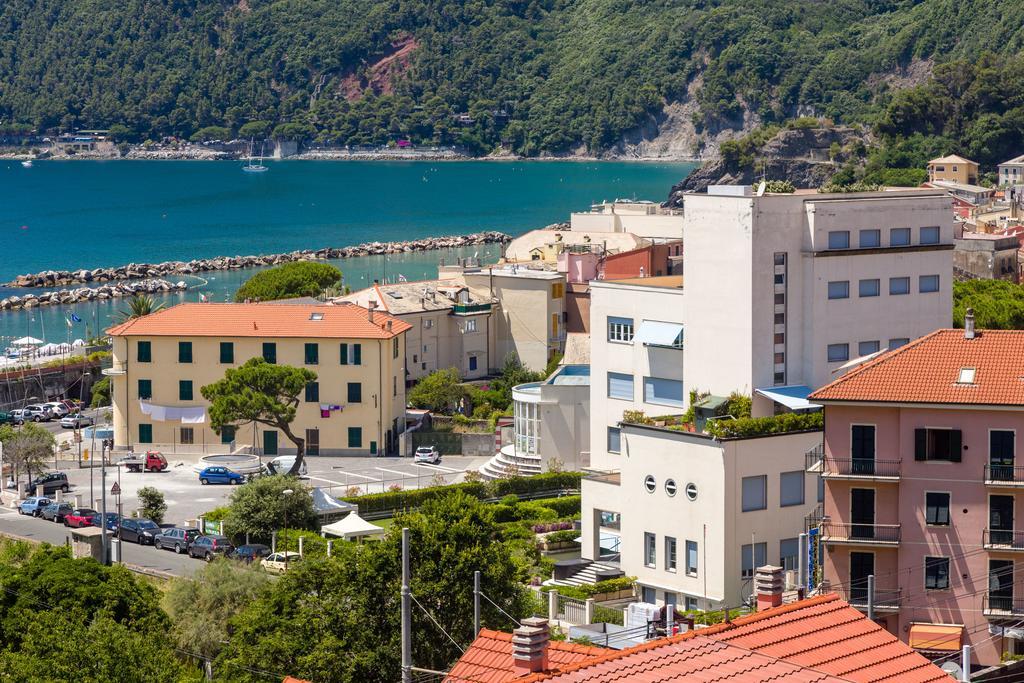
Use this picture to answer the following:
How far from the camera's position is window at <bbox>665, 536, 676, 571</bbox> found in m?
38.0

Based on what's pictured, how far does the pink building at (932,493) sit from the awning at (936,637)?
0.10 feet

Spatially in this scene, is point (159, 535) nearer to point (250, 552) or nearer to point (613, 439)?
point (250, 552)

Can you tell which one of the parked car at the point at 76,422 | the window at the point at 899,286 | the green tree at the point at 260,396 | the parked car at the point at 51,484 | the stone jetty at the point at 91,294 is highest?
the window at the point at 899,286

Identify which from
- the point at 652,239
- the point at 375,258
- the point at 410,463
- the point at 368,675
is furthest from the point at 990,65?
the point at 368,675

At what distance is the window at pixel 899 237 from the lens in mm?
43281

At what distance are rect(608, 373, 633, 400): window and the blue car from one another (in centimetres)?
1196

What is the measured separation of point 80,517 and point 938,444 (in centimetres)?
2153

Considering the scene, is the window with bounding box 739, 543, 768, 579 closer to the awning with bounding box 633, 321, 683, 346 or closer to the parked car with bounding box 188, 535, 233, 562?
the awning with bounding box 633, 321, 683, 346

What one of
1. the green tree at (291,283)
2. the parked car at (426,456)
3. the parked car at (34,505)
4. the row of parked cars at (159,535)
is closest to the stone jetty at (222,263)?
the green tree at (291,283)

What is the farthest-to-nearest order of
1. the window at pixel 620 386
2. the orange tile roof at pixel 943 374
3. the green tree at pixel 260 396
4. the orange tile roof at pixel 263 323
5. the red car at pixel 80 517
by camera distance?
the orange tile roof at pixel 263 323
the green tree at pixel 260 396
the window at pixel 620 386
the red car at pixel 80 517
the orange tile roof at pixel 943 374

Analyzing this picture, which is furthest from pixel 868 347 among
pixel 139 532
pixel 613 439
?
pixel 139 532

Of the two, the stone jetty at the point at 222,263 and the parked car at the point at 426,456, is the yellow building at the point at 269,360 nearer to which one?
the parked car at the point at 426,456

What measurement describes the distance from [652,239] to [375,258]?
82.9 meters

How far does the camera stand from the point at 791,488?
3803 cm
